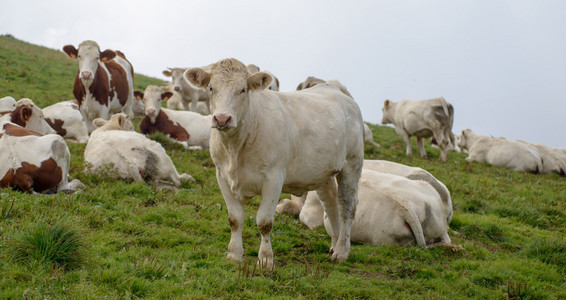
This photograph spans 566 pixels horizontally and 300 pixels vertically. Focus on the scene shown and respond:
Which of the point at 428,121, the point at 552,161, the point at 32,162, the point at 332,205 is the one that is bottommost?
the point at 552,161

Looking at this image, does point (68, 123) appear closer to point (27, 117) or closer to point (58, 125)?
point (58, 125)

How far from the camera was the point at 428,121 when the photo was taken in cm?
1917

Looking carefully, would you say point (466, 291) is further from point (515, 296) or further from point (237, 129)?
point (237, 129)

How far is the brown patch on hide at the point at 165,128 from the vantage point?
15.1 meters

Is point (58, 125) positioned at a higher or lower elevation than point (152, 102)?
lower

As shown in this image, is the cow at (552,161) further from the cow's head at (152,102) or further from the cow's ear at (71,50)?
the cow's ear at (71,50)

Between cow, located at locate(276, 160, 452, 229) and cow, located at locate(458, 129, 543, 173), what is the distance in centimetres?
976

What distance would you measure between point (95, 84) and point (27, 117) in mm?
3669

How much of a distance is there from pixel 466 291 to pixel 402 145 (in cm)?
1571

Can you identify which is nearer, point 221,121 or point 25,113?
point 221,121

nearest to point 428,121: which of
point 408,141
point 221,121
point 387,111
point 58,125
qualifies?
point 408,141

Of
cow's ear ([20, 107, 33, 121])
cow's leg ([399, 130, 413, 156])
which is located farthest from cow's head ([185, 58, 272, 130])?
cow's leg ([399, 130, 413, 156])

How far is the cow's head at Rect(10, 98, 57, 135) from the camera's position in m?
9.85

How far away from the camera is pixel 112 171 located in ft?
30.7
